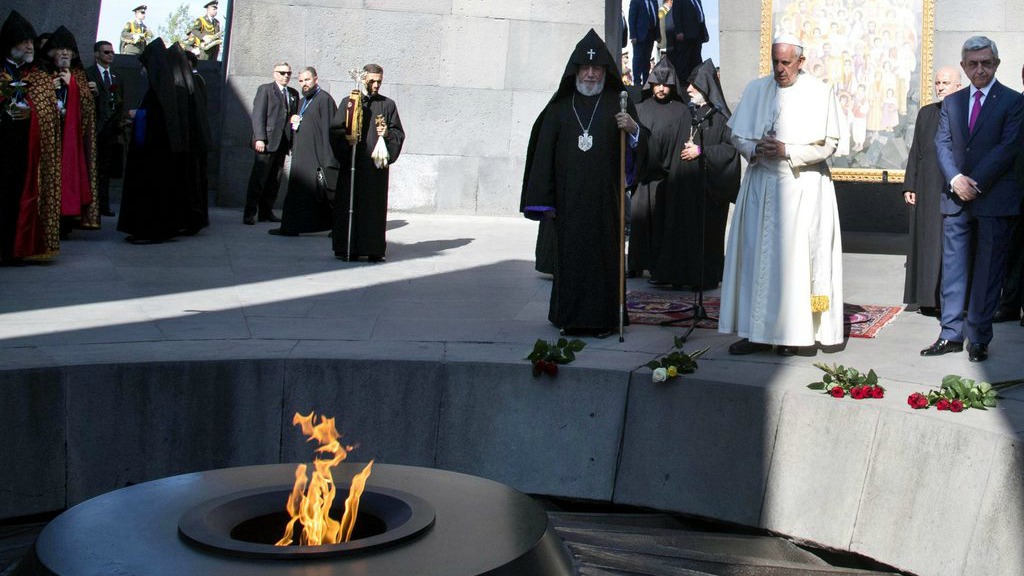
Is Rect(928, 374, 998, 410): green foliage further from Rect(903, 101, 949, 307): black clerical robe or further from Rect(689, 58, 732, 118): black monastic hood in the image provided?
Rect(689, 58, 732, 118): black monastic hood

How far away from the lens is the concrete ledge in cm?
614

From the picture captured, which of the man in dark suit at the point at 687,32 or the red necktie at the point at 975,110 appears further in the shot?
the man in dark suit at the point at 687,32

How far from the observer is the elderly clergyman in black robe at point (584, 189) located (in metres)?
8.36

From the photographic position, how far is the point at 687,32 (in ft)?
54.6

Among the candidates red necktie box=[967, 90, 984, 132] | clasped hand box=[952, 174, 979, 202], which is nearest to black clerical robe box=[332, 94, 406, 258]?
red necktie box=[967, 90, 984, 132]

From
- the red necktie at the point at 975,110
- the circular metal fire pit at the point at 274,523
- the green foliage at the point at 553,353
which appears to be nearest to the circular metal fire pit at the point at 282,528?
the circular metal fire pit at the point at 274,523

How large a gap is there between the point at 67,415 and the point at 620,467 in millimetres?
2912

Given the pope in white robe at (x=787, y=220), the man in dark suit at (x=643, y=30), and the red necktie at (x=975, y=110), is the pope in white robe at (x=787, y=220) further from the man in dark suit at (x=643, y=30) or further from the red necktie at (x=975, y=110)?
the man in dark suit at (x=643, y=30)

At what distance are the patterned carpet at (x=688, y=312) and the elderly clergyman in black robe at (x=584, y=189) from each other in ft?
2.34

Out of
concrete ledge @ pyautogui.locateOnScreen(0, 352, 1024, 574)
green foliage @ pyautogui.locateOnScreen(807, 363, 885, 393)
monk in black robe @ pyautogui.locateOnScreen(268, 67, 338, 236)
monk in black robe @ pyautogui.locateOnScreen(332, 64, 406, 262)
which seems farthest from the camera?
monk in black robe @ pyautogui.locateOnScreen(268, 67, 338, 236)

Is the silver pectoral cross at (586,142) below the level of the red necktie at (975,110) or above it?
below

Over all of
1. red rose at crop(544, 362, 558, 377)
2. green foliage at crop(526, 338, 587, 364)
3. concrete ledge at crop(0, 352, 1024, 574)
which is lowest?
concrete ledge at crop(0, 352, 1024, 574)

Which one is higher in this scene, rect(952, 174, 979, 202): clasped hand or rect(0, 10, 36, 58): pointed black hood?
rect(0, 10, 36, 58): pointed black hood

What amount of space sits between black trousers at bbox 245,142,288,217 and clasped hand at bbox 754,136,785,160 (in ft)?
26.4
